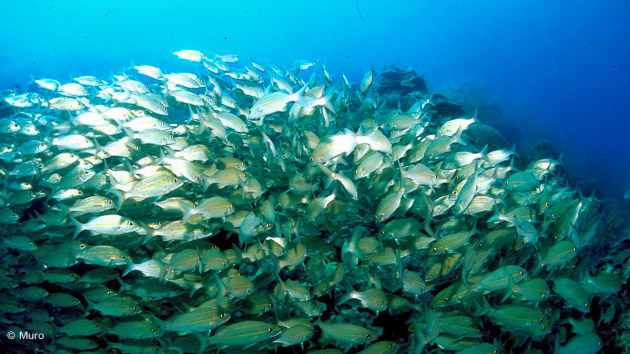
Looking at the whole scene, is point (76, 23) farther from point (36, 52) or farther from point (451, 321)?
point (451, 321)

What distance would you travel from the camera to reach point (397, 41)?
96.2m

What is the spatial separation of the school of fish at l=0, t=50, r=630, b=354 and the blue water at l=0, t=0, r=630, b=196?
34043 millimetres

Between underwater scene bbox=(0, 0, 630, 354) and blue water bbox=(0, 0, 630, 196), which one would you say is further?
blue water bbox=(0, 0, 630, 196)

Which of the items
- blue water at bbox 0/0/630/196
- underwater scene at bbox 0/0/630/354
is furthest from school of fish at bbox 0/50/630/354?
blue water at bbox 0/0/630/196

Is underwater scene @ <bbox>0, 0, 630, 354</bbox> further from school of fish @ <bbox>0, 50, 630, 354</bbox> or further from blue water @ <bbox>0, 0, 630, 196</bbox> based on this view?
blue water @ <bbox>0, 0, 630, 196</bbox>

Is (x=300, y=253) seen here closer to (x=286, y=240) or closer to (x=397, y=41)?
(x=286, y=240)

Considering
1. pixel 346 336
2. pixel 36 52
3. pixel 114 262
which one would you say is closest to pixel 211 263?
pixel 114 262

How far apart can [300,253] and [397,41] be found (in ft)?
357

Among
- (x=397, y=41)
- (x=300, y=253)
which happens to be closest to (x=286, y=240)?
(x=300, y=253)

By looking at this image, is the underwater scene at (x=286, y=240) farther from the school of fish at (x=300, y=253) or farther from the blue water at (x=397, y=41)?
the blue water at (x=397, y=41)

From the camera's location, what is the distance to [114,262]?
3219 mm

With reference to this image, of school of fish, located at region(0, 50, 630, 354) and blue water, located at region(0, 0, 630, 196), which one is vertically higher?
blue water, located at region(0, 0, 630, 196)

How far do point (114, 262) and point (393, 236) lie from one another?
324 centimetres

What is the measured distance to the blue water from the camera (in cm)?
5184
